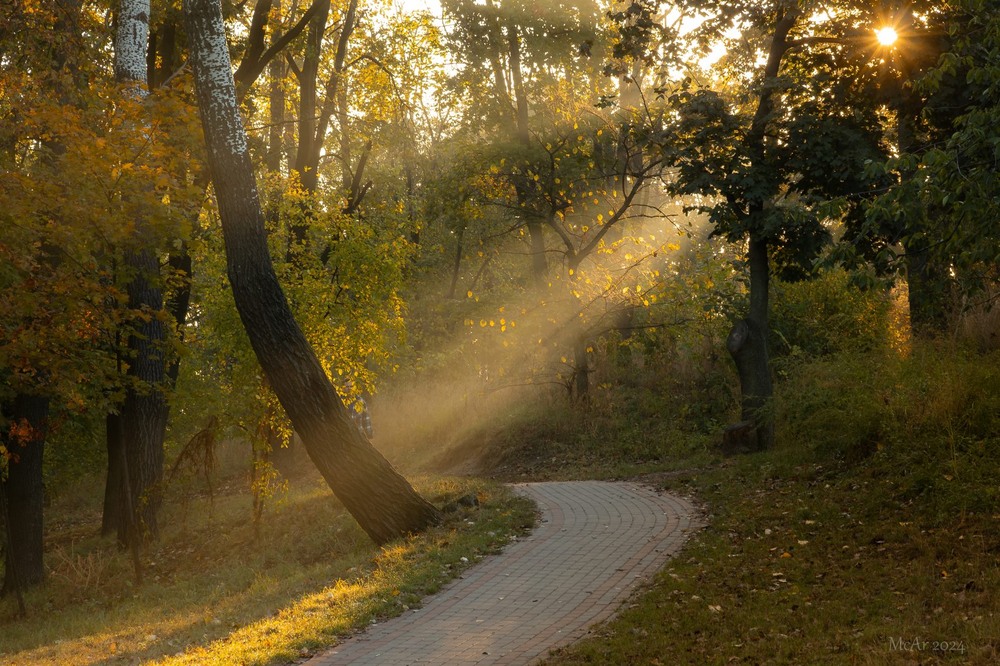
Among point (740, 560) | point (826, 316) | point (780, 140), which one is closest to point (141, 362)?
point (740, 560)

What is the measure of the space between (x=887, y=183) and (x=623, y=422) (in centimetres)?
883

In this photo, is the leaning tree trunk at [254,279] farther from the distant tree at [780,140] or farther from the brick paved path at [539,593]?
the distant tree at [780,140]

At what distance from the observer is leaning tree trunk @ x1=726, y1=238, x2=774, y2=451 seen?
16.4 meters

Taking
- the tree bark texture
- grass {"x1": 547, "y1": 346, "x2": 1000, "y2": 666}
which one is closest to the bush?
grass {"x1": 547, "y1": 346, "x2": 1000, "y2": 666}

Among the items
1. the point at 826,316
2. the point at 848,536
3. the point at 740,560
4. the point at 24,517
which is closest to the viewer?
the point at 740,560

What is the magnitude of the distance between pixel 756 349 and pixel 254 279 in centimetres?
879

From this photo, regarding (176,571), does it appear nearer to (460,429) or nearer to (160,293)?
(160,293)

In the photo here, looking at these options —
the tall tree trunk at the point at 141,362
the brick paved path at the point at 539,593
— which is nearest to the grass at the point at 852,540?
the brick paved path at the point at 539,593

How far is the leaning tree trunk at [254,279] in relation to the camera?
38.8 ft

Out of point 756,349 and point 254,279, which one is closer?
point 254,279

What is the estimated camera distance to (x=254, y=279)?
11.8m

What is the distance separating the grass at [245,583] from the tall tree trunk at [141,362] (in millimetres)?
1036

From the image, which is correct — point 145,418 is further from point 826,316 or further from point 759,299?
point 826,316

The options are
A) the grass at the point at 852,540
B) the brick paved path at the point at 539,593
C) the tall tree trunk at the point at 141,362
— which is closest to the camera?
the grass at the point at 852,540
